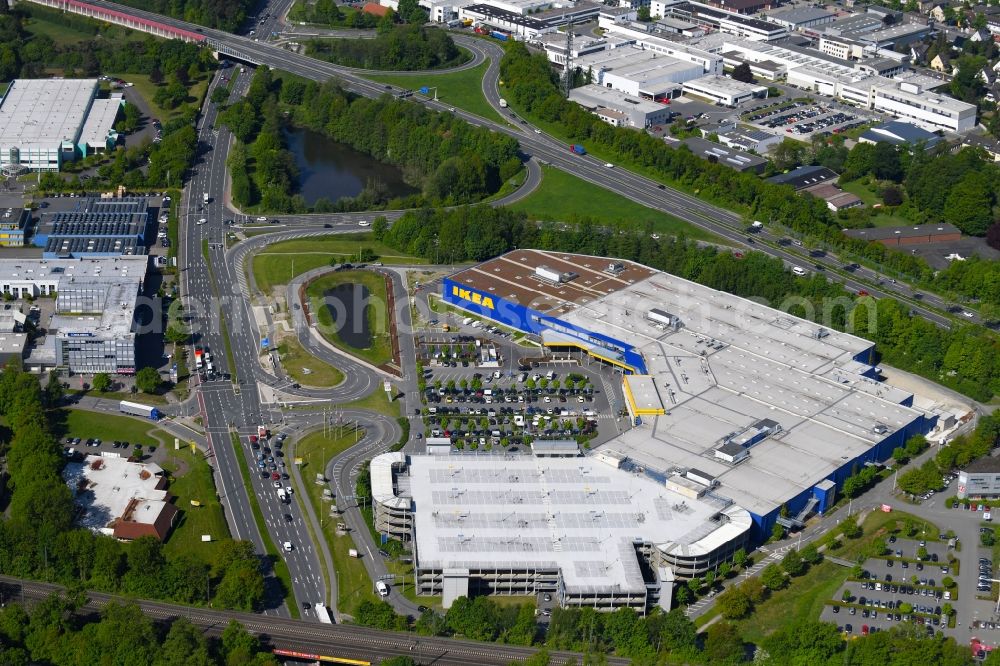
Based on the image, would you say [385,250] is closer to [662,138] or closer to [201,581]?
[662,138]

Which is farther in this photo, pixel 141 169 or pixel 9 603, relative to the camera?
pixel 141 169

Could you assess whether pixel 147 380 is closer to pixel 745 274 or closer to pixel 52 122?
pixel 745 274

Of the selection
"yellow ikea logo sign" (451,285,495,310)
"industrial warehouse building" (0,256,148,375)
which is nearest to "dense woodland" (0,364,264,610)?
"industrial warehouse building" (0,256,148,375)

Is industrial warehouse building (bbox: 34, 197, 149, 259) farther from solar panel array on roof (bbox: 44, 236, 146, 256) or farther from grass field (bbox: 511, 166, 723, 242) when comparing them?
grass field (bbox: 511, 166, 723, 242)

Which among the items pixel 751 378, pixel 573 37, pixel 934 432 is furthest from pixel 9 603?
pixel 573 37

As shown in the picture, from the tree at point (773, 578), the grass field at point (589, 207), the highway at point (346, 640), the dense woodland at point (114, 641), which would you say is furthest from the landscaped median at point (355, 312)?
the tree at point (773, 578)

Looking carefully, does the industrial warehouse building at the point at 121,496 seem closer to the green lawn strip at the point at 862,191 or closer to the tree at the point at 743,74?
the green lawn strip at the point at 862,191

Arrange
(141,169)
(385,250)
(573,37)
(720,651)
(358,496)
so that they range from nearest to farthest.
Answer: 1. (720,651)
2. (358,496)
3. (385,250)
4. (141,169)
5. (573,37)
